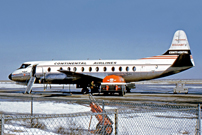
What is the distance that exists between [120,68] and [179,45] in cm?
811

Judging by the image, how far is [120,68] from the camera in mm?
30078


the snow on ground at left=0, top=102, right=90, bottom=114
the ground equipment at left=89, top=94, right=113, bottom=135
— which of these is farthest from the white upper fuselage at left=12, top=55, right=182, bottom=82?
the ground equipment at left=89, top=94, right=113, bottom=135

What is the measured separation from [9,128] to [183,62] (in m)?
22.7

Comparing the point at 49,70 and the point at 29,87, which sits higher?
the point at 49,70

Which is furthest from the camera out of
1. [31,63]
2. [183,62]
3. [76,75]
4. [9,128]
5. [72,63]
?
[31,63]

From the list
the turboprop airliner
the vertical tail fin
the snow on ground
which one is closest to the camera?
the snow on ground

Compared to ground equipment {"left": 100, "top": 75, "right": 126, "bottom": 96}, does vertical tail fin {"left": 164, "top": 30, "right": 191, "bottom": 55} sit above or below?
above

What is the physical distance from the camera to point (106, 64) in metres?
30.6

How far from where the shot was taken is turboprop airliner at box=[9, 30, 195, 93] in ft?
95.8

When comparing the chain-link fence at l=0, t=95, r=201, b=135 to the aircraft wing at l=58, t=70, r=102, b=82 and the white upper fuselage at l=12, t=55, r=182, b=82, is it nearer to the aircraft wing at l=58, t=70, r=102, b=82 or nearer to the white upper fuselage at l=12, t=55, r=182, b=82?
the white upper fuselage at l=12, t=55, r=182, b=82

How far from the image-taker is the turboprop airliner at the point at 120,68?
95.8ft

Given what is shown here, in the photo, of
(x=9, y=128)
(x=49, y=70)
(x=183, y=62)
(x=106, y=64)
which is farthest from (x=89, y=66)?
(x=9, y=128)

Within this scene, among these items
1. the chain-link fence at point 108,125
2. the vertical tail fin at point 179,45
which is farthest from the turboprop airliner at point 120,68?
the chain-link fence at point 108,125

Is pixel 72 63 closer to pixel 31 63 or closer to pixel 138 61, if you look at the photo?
pixel 31 63
